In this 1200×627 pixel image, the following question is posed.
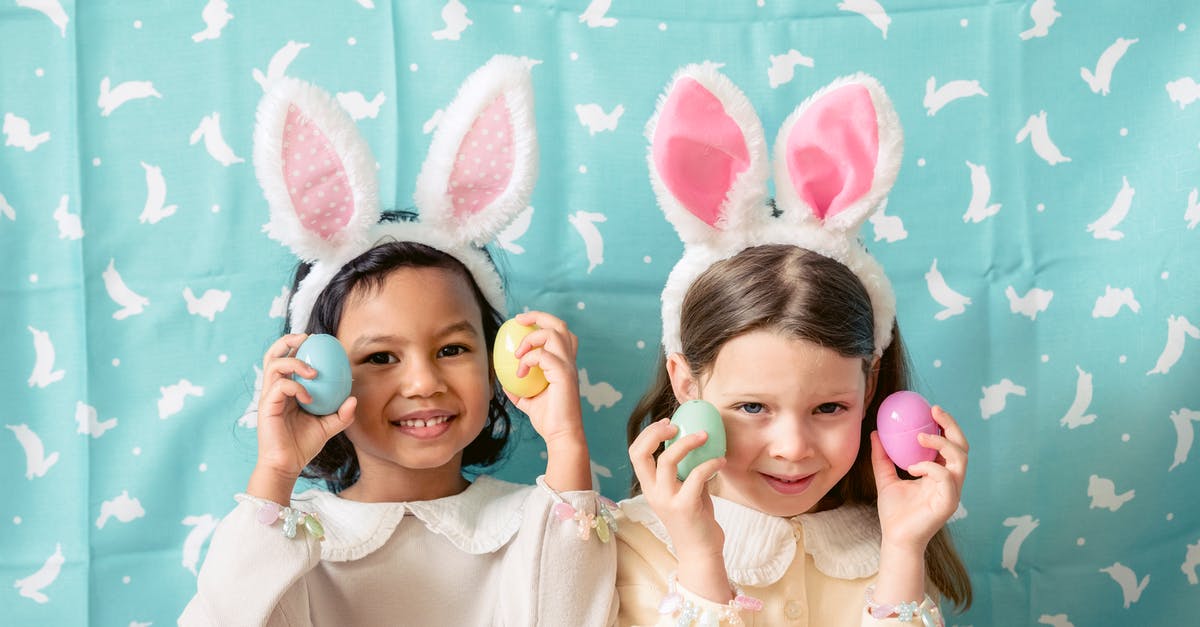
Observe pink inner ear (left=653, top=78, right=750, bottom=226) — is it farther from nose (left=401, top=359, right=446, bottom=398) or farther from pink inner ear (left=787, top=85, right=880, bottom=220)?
nose (left=401, top=359, right=446, bottom=398)

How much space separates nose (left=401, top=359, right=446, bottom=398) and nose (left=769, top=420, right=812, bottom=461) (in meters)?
0.45

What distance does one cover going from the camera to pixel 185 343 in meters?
1.80

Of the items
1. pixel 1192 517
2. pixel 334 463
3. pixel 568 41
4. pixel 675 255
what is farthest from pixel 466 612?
pixel 1192 517

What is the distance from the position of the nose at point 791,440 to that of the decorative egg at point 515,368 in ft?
1.06

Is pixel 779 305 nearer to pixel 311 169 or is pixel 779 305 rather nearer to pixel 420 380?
pixel 420 380

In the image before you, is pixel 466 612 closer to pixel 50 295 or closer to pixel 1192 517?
pixel 50 295

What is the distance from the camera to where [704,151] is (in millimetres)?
1440

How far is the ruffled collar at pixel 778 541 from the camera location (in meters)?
1.46

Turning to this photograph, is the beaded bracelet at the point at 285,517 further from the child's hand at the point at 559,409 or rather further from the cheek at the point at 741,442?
the cheek at the point at 741,442

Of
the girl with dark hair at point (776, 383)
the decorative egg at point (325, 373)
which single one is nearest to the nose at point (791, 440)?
the girl with dark hair at point (776, 383)

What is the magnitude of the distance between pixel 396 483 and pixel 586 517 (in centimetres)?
31

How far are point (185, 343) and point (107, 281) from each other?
157 mm

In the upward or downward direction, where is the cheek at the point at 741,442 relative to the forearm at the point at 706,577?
upward

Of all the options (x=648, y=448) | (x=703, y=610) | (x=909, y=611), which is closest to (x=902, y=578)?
(x=909, y=611)
